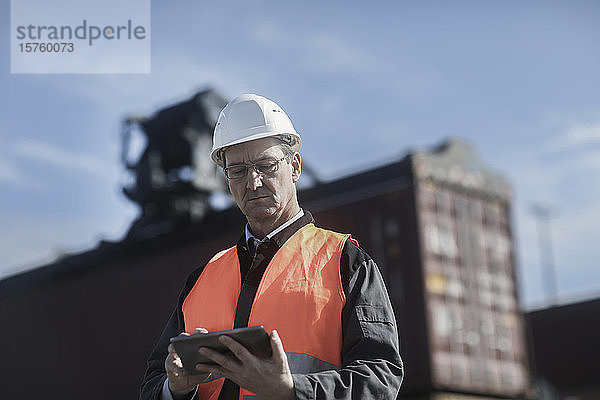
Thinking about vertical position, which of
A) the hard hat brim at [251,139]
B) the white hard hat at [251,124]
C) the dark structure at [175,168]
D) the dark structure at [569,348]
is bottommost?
the dark structure at [569,348]

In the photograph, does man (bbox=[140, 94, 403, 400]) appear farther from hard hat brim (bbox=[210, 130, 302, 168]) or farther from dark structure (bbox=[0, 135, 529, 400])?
dark structure (bbox=[0, 135, 529, 400])

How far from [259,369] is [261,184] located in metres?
0.81

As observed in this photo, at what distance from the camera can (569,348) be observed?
2094 cm

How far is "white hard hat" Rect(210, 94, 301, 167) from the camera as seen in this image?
317 centimetres

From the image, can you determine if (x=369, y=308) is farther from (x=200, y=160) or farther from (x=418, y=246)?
(x=200, y=160)

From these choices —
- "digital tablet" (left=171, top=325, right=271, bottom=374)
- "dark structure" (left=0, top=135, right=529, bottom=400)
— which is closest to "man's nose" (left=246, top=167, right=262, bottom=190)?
"digital tablet" (left=171, top=325, right=271, bottom=374)

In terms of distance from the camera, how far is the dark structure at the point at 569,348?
20.5m

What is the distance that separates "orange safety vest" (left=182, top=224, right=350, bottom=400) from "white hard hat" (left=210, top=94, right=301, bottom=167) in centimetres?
39

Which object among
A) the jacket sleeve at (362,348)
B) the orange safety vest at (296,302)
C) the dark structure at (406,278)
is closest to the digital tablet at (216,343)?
the jacket sleeve at (362,348)

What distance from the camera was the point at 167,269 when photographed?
16.1m

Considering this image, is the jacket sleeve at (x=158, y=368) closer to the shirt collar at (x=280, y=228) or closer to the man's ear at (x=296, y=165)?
the shirt collar at (x=280, y=228)

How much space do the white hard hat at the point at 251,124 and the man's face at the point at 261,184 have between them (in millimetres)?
35

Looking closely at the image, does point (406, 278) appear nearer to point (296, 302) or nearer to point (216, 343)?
point (296, 302)

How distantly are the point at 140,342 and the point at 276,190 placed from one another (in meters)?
13.8
